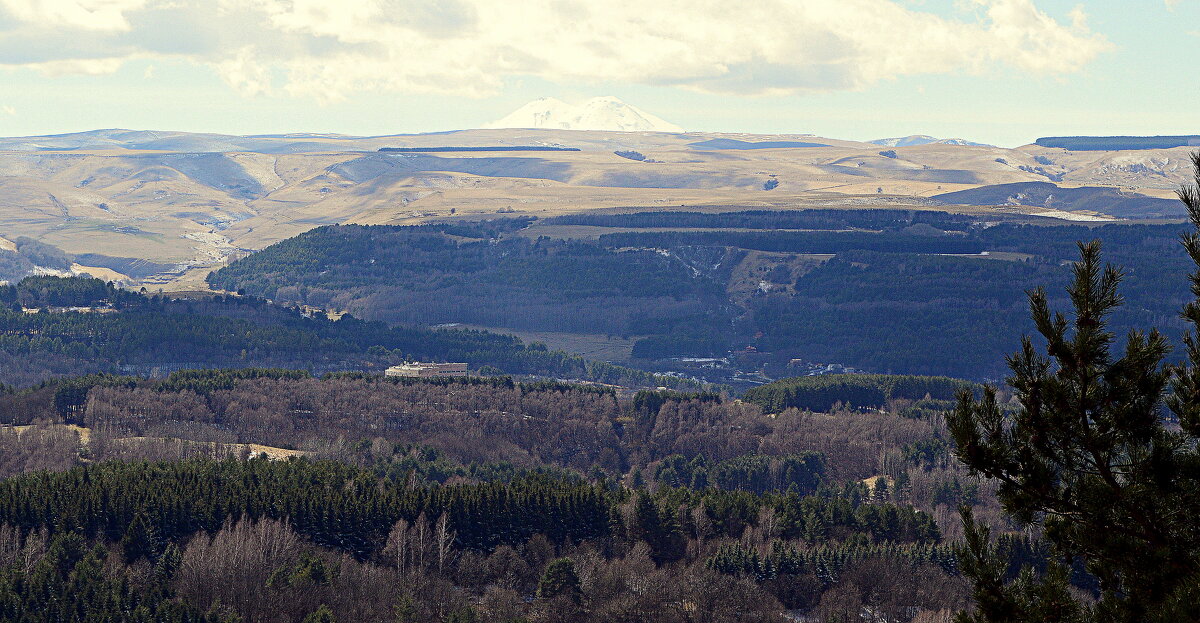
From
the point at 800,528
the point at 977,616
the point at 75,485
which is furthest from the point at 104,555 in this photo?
the point at 977,616

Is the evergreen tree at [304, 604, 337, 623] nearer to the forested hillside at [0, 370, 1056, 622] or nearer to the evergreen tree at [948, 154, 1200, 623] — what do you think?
the forested hillside at [0, 370, 1056, 622]

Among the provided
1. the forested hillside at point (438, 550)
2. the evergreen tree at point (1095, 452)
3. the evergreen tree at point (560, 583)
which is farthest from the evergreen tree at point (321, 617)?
the evergreen tree at point (1095, 452)

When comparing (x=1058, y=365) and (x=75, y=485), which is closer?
(x=1058, y=365)

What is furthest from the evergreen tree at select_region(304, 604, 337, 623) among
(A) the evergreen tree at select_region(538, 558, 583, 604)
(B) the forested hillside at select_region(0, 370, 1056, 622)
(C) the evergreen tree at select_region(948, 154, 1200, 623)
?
(C) the evergreen tree at select_region(948, 154, 1200, 623)

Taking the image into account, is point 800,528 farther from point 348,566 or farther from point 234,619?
point 234,619

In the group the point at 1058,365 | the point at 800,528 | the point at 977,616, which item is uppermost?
the point at 1058,365

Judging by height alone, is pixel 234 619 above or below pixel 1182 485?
below

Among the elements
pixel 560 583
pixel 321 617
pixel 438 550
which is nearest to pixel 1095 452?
pixel 321 617

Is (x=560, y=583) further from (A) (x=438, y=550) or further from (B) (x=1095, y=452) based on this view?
(B) (x=1095, y=452)
